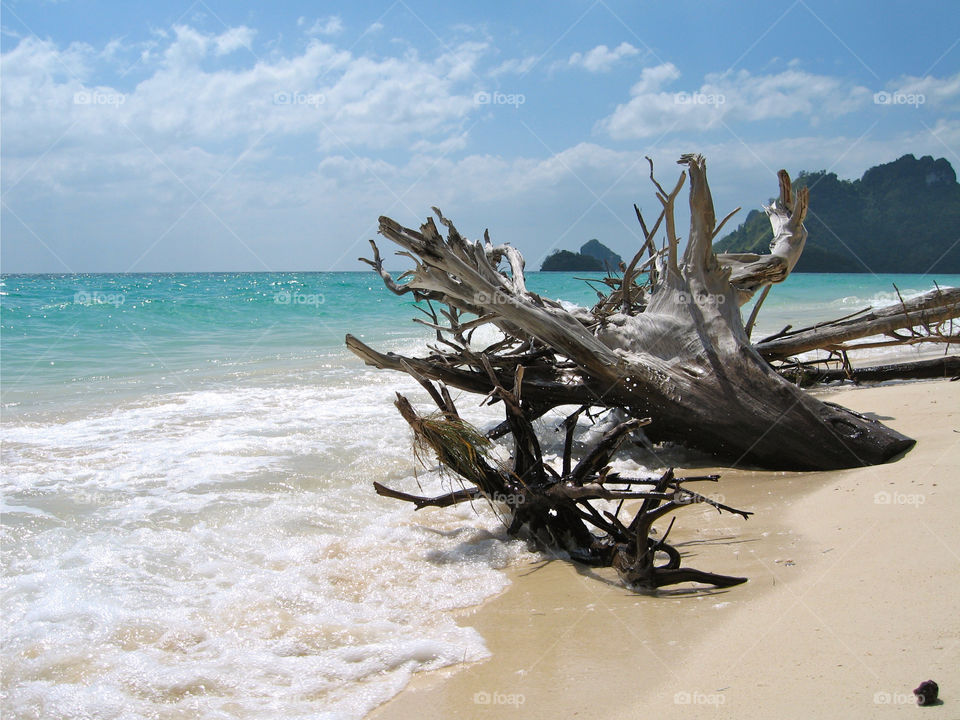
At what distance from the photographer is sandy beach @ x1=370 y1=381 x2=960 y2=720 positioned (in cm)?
217

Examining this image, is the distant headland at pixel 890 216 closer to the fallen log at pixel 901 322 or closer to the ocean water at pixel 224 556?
the fallen log at pixel 901 322

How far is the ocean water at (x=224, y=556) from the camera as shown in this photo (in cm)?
273

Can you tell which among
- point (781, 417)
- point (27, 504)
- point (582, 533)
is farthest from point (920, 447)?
point (27, 504)

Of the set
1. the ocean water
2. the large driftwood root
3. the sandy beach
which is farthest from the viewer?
the large driftwood root

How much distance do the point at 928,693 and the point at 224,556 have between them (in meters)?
3.46

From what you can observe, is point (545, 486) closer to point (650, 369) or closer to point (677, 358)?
point (650, 369)

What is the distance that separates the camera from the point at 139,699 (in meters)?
2.62

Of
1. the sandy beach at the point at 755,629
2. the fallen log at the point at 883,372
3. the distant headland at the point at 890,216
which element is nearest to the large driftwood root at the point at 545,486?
the sandy beach at the point at 755,629

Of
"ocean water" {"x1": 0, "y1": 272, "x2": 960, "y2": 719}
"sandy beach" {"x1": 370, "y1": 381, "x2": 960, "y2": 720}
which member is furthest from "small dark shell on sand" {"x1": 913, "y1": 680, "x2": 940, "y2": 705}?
"ocean water" {"x1": 0, "y1": 272, "x2": 960, "y2": 719}

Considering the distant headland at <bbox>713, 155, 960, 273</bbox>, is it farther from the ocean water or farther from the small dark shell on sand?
the small dark shell on sand

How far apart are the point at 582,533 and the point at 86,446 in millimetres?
5169

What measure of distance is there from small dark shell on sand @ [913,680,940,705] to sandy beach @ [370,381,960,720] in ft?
0.08

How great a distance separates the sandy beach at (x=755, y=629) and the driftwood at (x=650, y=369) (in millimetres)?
712

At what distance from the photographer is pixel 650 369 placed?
5.41 metres
